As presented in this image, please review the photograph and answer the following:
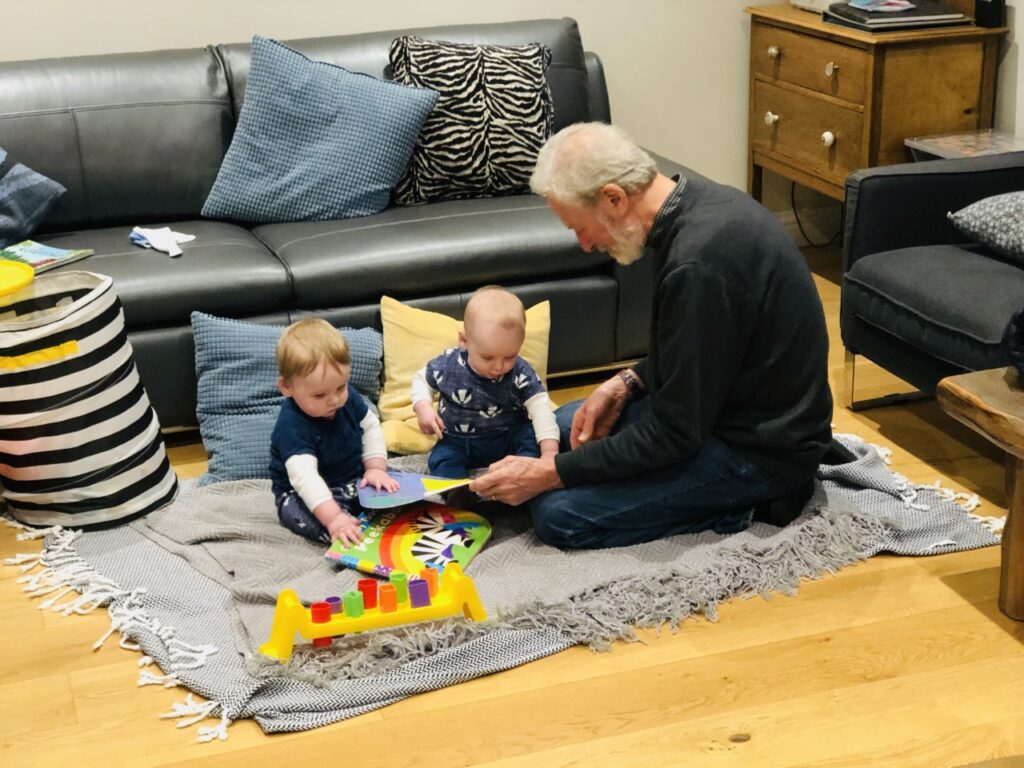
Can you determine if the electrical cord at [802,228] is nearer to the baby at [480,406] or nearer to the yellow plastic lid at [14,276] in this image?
the baby at [480,406]

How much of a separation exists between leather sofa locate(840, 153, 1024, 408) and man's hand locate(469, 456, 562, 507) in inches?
38.3

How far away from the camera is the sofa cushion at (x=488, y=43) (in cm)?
376

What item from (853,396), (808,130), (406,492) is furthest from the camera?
(808,130)

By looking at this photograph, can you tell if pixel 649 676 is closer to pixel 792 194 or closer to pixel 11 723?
pixel 11 723

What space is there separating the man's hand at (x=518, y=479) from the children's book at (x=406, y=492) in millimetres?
55

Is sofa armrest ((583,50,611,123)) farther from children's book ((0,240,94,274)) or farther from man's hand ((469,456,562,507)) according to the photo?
man's hand ((469,456,562,507))

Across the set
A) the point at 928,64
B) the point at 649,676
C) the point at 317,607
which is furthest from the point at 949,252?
the point at 317,607

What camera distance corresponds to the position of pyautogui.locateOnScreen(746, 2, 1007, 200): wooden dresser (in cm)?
381

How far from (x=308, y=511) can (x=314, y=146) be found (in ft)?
4.31

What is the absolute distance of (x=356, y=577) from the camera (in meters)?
2.56

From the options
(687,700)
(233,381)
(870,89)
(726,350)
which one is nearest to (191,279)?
(233,381)

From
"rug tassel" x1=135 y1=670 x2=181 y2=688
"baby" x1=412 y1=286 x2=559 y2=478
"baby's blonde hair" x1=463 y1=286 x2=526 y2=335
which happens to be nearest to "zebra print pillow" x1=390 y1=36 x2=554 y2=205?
"baby" x1=412 y1=286 x2=559 y2=478

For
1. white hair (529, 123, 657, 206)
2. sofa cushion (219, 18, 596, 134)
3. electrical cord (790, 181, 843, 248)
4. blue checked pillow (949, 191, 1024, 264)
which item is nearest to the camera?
white hair (529, 123, 657, 206)

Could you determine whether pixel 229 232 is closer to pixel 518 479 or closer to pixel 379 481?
pixel 379 481
